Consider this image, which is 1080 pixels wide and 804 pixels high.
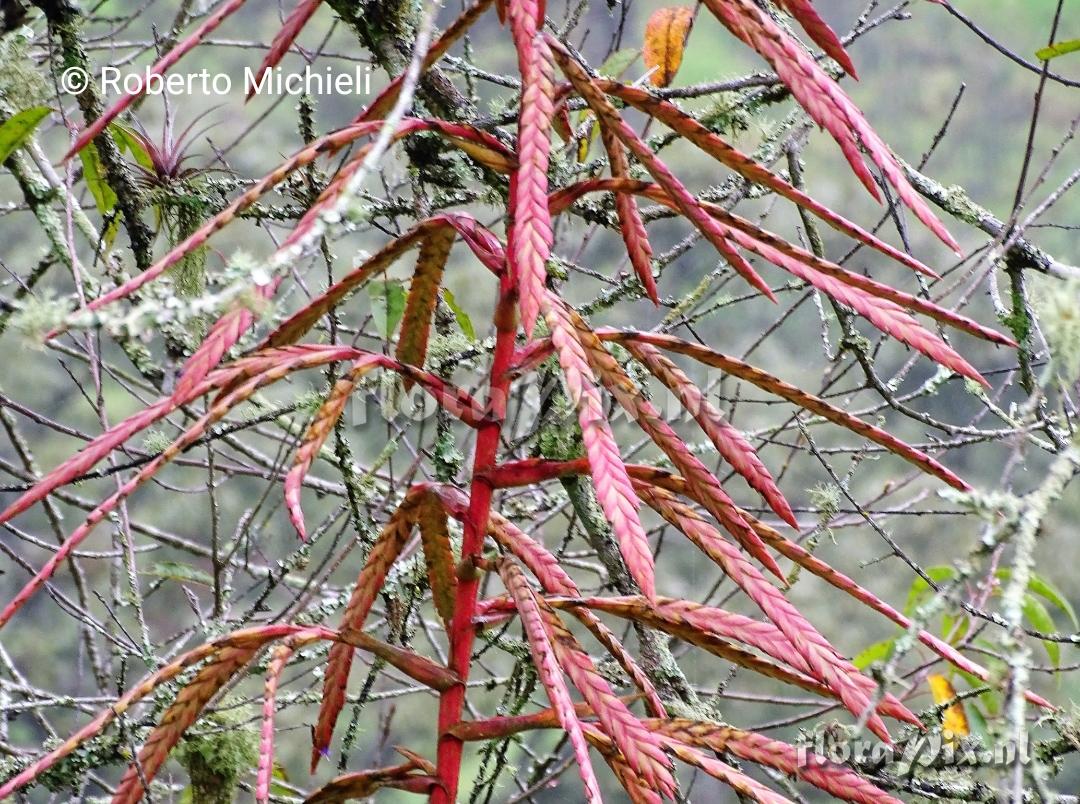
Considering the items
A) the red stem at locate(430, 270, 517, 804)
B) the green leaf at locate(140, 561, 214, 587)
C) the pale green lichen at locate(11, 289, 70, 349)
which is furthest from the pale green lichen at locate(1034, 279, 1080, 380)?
the green leaf at locate(140, 561, 214, 587)

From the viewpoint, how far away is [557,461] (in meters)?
0.68

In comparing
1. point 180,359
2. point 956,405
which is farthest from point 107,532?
point 956,405

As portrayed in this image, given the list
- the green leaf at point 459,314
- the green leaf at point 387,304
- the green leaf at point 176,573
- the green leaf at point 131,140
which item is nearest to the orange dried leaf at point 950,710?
the green leaf at point 459,314

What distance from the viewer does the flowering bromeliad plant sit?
0.57 meters

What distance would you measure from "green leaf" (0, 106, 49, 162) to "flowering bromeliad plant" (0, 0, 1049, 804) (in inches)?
21.0

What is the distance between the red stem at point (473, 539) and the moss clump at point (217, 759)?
598mm

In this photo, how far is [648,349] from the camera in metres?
0.73

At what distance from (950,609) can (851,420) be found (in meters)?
0.20

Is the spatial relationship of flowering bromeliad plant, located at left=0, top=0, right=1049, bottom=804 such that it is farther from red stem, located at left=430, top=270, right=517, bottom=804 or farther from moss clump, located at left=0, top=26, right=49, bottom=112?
moss clump, located at left=0, top=26, right=49, bottom=112

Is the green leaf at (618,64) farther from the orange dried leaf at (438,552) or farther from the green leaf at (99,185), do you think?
the orange dried leaf at (438,552)

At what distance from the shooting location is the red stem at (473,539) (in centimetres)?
71

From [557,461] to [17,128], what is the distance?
0.79m

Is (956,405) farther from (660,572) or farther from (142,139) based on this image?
(142,139)

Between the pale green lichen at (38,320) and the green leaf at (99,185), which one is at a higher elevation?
the green leaf at (99,185)
